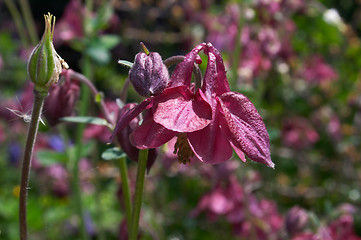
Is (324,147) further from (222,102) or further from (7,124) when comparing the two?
(222,102)

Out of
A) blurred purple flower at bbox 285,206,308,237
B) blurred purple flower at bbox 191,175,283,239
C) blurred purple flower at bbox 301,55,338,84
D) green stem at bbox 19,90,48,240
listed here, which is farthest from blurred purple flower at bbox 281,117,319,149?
green stem at bbox 19,90,48,240

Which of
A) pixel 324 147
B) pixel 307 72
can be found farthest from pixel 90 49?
pixel 324 147

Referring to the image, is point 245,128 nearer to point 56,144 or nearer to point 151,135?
point 151,135

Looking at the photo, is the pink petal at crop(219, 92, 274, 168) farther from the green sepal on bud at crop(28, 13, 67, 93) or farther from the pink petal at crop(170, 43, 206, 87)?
the green sepal on bud at crop(28, 13, 67, 93)

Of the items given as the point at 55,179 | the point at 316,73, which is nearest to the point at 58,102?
the point at 55,179

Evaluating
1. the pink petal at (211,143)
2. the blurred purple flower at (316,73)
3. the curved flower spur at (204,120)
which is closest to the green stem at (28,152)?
the curved flower spur at (204,120)

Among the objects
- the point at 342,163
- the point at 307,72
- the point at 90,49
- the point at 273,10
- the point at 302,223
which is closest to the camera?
the point at 302,223

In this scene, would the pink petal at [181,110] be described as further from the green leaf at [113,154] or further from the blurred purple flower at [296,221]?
the blurred purple flower at [296,221]
